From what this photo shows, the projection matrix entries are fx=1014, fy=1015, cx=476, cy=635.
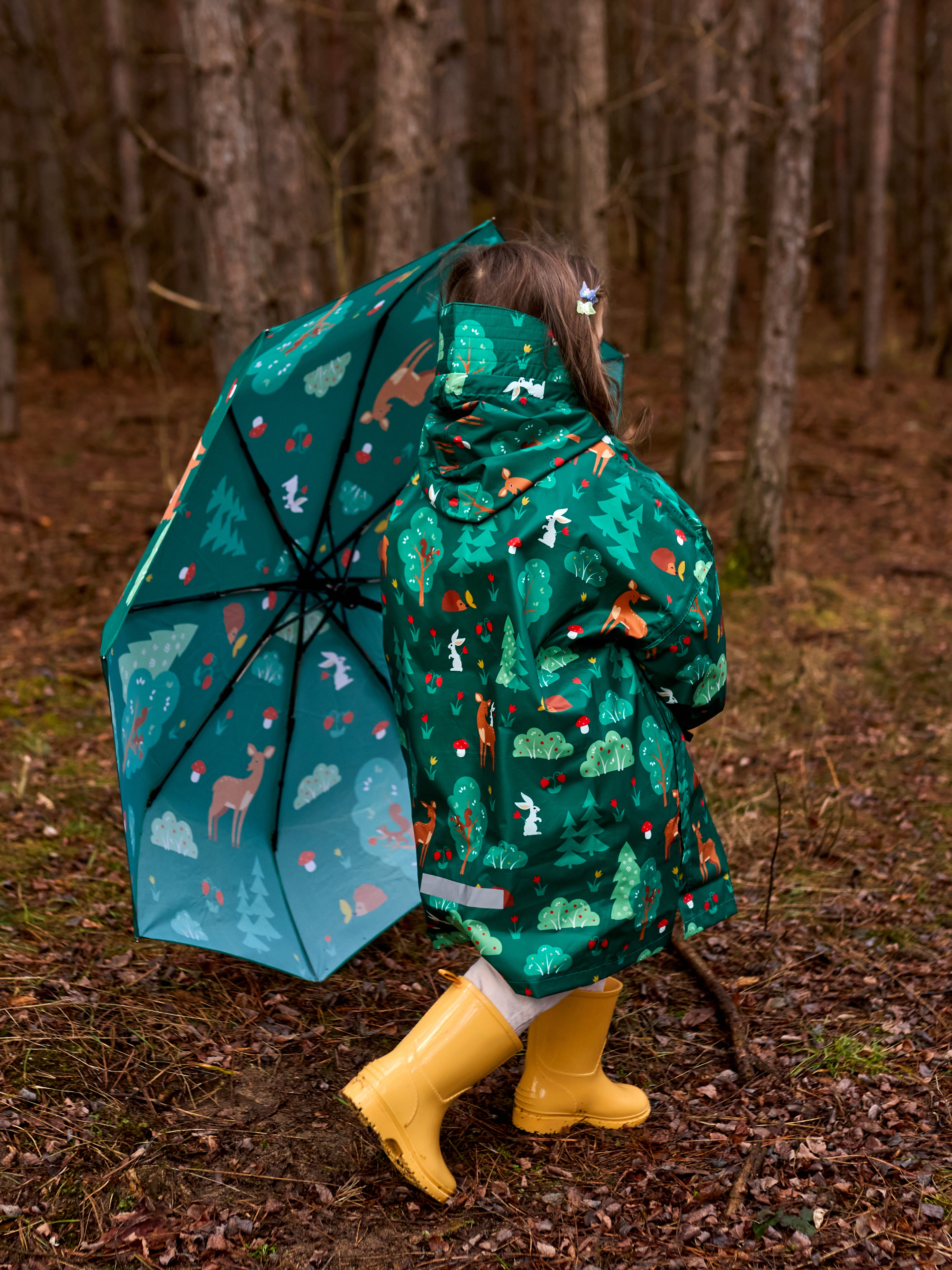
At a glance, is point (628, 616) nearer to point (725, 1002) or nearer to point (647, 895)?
point (647, 895)

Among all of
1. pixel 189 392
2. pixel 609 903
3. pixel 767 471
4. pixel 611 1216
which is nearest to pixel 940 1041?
pixel 611 1216

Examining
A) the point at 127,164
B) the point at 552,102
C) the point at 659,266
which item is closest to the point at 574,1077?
the point at 127,164

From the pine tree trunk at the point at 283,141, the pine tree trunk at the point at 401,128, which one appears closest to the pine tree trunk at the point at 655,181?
the pine tree trunk at the point at 283,141

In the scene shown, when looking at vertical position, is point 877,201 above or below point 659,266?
above

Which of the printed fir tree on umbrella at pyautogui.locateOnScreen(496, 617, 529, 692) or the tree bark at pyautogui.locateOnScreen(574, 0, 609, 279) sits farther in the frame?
the tree bark at pyautogui.locateOnScreen(574, 0, 609, 279)

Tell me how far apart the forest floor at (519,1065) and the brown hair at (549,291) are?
1827 millimetres

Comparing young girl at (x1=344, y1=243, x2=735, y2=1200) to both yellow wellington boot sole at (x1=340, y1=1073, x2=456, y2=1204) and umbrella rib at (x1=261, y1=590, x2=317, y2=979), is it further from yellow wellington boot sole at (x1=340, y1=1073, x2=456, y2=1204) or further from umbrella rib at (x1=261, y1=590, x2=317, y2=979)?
umbrella rib at (x1=261, y1=590, x2=317, y2=979)

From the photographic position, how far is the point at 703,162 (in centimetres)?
1167

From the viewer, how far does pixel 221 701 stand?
297cm

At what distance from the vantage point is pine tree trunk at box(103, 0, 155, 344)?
13641 millimetres

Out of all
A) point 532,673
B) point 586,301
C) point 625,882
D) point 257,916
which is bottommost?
point 257,916

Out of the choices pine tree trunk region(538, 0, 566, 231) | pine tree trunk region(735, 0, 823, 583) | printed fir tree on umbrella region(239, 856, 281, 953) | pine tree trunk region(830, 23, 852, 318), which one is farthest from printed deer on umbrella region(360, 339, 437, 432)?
pine tree trunk region(830, 23, 852, 318)

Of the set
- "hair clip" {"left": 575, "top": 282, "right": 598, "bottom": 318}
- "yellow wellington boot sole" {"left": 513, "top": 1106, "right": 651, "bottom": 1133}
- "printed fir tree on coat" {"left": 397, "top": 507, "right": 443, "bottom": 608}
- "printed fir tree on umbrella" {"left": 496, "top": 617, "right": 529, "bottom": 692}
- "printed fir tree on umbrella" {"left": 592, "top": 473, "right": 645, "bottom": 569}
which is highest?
"hair clip" {"left": 575, "top": 282, "right": 598, "bottom": 318}

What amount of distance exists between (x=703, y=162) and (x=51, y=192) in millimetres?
8898
